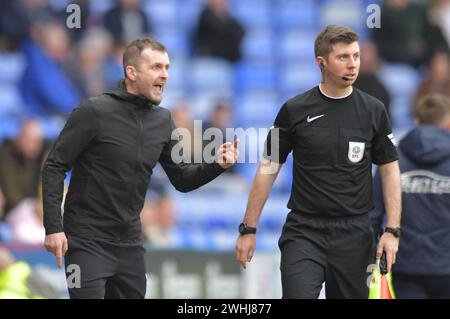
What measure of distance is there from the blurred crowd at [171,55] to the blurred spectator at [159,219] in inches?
0.5

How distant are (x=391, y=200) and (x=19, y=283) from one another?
3556mm

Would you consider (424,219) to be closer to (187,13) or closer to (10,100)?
(10,100)

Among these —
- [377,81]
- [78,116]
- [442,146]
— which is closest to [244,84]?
[377,81]

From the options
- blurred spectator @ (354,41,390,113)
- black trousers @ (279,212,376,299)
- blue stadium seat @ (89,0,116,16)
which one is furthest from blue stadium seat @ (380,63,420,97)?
black trousers @ (279,212,376,299)

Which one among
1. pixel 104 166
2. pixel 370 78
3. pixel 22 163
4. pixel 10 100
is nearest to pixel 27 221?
pixel 22 163

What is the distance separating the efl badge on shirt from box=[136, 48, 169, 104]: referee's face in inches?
47.8

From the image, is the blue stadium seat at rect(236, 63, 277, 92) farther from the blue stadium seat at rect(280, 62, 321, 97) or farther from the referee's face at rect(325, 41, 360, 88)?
the referee's face at rect(325, 41, 360, 88)

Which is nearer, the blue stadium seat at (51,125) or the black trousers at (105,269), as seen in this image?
the black trousers at (105,269)

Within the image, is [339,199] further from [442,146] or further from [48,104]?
[48,104]

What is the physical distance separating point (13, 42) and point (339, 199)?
767 cm

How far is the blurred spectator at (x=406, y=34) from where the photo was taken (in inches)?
560

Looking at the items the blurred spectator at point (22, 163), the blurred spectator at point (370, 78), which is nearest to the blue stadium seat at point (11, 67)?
the blurred spectator at point (22, 163)

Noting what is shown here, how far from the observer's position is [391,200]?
265 inches

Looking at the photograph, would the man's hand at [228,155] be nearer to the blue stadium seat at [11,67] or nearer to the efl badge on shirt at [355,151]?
the efl badge on shirt at [355,151]
